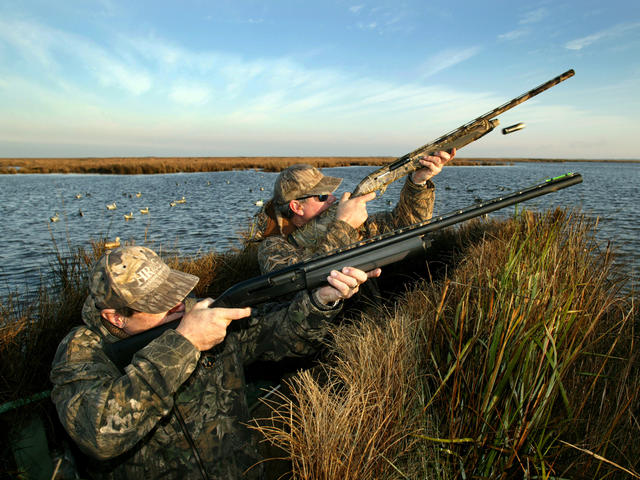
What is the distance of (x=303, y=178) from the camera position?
3938mm

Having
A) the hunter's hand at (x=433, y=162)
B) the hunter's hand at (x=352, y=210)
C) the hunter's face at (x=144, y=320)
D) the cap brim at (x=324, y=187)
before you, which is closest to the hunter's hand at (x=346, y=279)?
the hunter's face at (x=144, y=320)

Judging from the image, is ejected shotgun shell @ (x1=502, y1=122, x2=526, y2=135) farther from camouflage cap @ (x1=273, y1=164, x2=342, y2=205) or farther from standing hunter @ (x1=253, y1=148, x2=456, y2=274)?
camouflage cap @ (x1=273, y1=164, x2=342, y2=205)

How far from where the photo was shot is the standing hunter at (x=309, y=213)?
3.77 m

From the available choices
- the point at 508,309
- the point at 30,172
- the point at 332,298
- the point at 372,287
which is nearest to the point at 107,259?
the point at 332,298

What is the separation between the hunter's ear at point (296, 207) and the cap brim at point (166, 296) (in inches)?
71.8

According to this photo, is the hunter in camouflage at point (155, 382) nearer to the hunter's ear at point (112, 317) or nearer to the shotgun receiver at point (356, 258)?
the hunter's ear at point (112, 317)

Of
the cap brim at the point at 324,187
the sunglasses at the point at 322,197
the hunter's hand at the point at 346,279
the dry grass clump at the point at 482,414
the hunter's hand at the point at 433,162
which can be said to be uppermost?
the hunter's hand at the point at 433,162

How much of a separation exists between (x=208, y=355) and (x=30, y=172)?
240ft

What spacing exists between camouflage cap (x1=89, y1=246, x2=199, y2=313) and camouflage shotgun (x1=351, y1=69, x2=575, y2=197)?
2304 mm

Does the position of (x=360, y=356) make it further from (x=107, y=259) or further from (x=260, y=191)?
(x=260, y=191)

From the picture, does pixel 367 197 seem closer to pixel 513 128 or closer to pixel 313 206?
pixel 313 206

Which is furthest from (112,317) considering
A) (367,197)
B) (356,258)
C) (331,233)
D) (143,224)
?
(143,224)

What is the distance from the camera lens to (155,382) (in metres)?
1.94

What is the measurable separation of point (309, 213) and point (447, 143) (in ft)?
5.65
